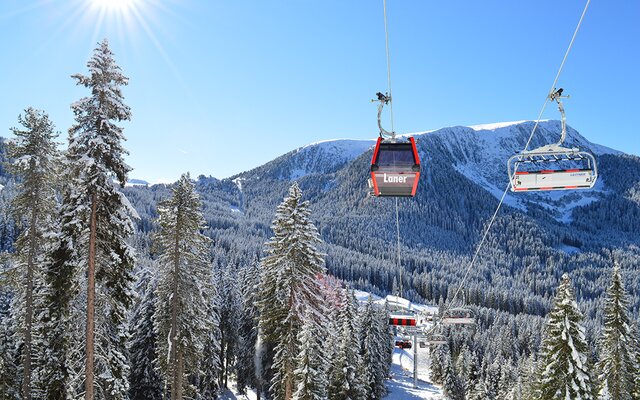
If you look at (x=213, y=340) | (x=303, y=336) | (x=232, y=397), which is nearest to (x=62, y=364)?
(x=303, y=336)

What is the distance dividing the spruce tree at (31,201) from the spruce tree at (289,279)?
361 inches

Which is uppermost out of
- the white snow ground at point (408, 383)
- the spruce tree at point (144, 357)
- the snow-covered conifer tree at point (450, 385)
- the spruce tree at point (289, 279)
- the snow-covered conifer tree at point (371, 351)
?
the spruce tree at point (289, 279)

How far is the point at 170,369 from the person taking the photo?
72.3 ft

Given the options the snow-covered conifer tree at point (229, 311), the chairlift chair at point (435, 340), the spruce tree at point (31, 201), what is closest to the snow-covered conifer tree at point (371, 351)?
the snow-covered conifer tree at point (229, 311)

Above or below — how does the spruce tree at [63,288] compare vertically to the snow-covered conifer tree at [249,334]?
above

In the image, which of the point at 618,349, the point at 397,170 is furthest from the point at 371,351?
the point at 397,170

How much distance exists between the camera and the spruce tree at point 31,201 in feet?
57.7

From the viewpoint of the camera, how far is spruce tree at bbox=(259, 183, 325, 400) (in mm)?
21219

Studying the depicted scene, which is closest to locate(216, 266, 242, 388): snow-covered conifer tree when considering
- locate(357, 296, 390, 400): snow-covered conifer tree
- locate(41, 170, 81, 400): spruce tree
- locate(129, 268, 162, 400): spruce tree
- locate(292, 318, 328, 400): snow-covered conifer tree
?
locate(357, 296, 390, 400): snow-covered conifer tree

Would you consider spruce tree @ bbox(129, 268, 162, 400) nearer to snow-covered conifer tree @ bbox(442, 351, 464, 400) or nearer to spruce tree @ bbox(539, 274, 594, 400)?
spruce tree @ bbox(539, 274, 594, 400)

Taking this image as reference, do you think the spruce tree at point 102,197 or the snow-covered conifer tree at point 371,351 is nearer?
the spruce tree at point 102,197

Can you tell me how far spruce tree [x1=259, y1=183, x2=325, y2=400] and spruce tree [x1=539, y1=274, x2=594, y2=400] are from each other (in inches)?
454

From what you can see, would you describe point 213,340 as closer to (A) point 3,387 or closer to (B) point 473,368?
(A) point 3,387

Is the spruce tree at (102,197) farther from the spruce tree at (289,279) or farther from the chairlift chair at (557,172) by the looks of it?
the chairlift chair at (557,172)
